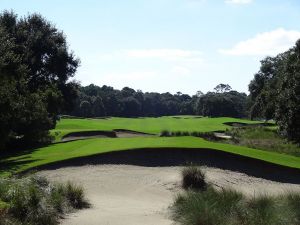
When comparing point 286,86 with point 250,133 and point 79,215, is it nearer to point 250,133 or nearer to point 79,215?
point 79,215

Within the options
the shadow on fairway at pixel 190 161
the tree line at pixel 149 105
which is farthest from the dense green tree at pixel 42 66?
the tree line at pixel 149 105

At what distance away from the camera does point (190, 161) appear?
78.0 feet

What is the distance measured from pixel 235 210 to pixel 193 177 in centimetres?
832

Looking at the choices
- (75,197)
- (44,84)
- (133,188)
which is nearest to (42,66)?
(44,84)

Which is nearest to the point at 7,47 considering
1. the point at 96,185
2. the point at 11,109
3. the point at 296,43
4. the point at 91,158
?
the point at 11,109

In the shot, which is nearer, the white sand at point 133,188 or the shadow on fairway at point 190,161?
the white sand at point 133,188

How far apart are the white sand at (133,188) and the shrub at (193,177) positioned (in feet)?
1.44

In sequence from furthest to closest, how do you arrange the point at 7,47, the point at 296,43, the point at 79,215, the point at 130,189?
the point at 296,43 < the point at 7,47 < the point at 130,189 < the point at 79,215

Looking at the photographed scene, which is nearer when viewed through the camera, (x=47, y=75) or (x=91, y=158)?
(x=91, y=158)

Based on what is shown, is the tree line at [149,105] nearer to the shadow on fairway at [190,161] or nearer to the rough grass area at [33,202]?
the shadow on fairway at [190,161]

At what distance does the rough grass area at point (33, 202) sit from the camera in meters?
10.7

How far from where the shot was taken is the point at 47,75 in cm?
4847

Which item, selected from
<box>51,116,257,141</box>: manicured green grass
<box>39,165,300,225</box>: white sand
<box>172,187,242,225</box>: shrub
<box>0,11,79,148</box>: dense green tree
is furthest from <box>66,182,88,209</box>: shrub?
<box>51,116,257,141</box>: manicured green grass

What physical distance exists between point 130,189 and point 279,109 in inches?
483
